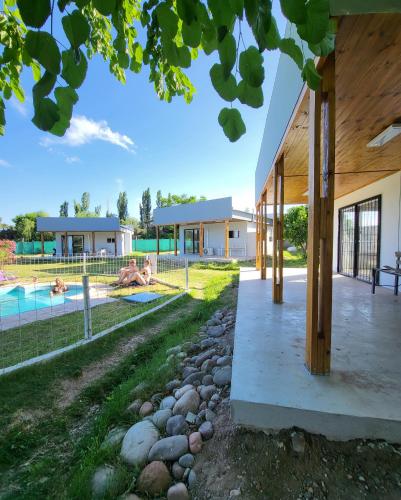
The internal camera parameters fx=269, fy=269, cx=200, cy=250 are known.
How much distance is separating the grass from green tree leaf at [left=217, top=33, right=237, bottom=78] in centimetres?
216

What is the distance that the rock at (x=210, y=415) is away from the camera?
78.7 inches

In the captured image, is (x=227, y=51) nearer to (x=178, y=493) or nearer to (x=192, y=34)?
(x=192, y=34)

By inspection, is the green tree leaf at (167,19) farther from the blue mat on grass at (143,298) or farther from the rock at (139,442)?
the blue mat on grass at (143,298)

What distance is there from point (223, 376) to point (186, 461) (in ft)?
2.89

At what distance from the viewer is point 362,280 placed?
705 cm

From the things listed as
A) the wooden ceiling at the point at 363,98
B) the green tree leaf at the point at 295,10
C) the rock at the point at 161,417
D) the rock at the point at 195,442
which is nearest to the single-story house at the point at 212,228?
the wooden ceiling at the point at 363,98

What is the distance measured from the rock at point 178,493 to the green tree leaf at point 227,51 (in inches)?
77.9

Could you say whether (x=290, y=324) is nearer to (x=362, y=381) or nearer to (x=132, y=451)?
(x=362, y=381)

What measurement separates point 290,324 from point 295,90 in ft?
8.49

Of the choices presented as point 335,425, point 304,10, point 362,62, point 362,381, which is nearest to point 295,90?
point 362,62

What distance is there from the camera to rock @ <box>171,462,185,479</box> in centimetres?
162

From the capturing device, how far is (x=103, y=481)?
5.40ft

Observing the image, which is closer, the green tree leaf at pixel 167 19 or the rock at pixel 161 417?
the green tree leaf at pixel 167 19

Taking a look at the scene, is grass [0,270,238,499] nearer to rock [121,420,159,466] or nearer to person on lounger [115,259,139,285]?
rock [121,420,159,466]
